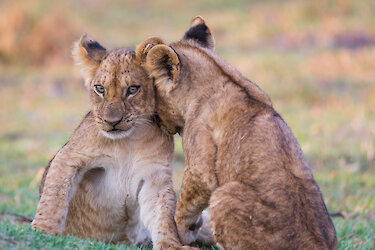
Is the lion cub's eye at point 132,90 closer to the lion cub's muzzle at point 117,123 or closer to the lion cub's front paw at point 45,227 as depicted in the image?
the lion cub's muzzle at point 117,123

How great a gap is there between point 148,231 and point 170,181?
1.55 feet

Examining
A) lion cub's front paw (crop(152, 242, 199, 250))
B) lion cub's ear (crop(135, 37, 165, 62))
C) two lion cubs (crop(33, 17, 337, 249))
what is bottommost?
lion cub's front paw (crop(152, 242, 199, 250))

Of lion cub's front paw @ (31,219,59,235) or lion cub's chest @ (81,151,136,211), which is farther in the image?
lion cub's chest @ (81,151,136,211)

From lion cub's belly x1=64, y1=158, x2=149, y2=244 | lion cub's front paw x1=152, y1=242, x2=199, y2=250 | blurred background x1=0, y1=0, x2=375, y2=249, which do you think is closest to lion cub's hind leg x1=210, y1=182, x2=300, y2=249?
lion cub's front paw x1=152, y1=242, x2=199, y2=250

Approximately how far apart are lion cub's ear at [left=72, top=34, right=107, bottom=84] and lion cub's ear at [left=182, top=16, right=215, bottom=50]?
0.66 m

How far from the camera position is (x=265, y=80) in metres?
12.2

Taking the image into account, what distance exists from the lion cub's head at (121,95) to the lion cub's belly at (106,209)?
14.0 inches

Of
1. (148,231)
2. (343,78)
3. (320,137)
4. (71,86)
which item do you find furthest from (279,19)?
(148,231)

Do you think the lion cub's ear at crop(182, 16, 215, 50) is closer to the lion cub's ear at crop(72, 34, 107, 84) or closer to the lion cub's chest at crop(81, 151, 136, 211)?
the lion cub's ear at crop(72, 34, 107, 84)

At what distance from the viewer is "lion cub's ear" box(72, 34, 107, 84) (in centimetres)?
455

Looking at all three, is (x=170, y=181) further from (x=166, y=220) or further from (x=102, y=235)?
(x=102, y=235)

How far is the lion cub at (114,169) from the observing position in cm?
422

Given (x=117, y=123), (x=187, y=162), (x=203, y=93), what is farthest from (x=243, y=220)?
(x=117, y=123)

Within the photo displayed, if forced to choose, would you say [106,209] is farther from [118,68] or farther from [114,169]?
[118,68]
